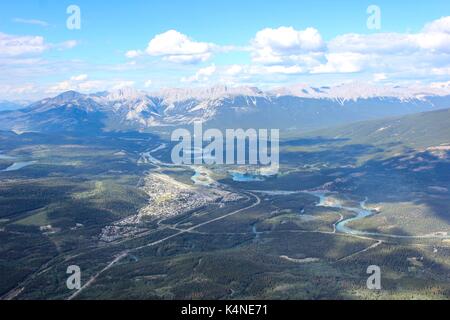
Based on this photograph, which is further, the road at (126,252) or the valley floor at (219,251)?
the road at (126,252)

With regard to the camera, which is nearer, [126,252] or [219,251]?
[219,251]

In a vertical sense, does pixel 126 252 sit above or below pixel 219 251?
below

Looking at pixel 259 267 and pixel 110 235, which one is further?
pixel 110 235

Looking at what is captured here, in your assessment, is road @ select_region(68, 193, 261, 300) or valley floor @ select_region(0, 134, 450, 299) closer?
valley floor @ select_region(0, 134, 450, 299)

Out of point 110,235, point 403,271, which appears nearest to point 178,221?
point 110,235
